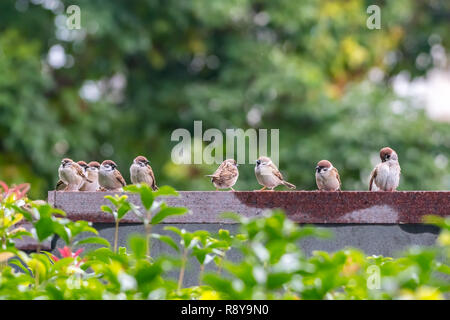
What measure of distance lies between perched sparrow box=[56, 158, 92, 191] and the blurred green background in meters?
8.50

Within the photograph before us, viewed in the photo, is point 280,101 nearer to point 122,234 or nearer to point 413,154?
point 413,154

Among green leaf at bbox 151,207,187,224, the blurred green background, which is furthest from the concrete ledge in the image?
the blurred green background

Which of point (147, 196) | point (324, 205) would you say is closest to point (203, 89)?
point (324, 205)

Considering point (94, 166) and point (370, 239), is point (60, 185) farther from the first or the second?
point (370, 239)

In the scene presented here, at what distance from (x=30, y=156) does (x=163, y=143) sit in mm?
2967

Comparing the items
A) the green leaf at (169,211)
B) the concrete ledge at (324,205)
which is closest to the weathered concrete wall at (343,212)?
the concrete ledge at (324,205)

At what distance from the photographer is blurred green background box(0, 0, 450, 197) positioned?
14828 mm

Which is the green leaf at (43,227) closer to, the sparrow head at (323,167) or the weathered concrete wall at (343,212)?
the weathered concrete wall at (343,212)

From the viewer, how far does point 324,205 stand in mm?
4684

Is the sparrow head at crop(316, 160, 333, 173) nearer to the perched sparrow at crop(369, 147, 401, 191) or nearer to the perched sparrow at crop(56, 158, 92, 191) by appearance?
the perched sparrow at crop(369, 147, 401, 191)

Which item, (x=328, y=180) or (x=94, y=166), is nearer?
(x=328, y=180)

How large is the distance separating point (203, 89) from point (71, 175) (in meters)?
10.2

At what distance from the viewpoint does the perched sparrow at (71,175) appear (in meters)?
5.77
